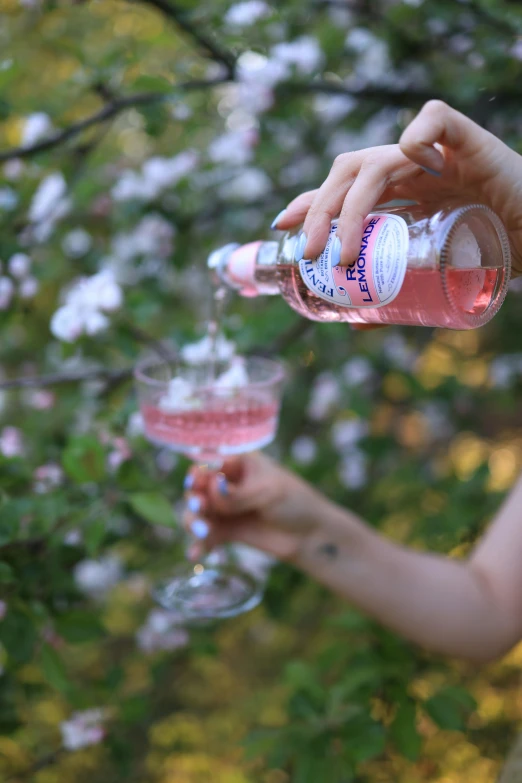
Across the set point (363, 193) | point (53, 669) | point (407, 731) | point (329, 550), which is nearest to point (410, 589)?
point (329, 550)

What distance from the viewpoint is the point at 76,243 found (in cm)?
200

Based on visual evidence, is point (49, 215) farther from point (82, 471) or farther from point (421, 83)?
point (421, 83)

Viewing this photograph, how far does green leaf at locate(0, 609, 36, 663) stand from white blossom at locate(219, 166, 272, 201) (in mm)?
1613

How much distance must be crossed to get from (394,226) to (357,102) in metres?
1.60

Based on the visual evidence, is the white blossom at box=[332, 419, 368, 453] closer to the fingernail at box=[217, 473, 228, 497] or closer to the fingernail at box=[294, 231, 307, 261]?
the fingernail at box=[217, 473, 228, 497]

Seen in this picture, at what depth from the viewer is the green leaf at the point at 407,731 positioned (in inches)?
53.7

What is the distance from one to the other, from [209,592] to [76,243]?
43.2 inches

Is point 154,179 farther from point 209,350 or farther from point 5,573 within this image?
point 5,573

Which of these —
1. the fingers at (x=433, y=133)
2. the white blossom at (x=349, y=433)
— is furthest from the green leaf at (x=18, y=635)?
the white blossom at (x=349, y=433)

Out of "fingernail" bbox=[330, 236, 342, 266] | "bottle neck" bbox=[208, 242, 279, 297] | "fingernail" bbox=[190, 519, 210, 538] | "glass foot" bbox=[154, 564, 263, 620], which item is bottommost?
"glass foot" bbox=[154, 564, 263, 620]

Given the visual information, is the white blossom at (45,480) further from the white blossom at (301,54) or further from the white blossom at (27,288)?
the white blossom at (301,54)

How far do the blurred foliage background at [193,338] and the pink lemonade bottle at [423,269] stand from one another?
0.56 meters

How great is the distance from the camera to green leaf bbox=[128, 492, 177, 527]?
113cm

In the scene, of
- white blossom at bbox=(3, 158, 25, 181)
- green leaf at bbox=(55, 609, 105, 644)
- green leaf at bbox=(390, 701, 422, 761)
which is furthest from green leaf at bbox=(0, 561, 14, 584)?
white blossom at bbox=(3, 158, 25, 181)
